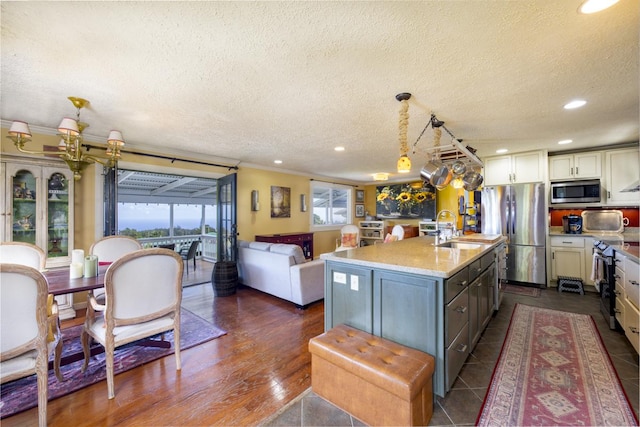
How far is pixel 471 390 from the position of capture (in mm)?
1945

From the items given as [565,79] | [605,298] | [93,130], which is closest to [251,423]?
[565,79]

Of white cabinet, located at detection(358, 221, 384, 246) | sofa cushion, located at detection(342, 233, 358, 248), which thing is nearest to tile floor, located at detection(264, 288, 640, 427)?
sofa cushion, located at detection(342, 233, 358, 248)

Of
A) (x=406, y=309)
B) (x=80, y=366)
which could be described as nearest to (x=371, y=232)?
(x=406, y=309)

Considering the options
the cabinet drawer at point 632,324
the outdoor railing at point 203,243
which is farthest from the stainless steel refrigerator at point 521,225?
the outdoor railing at point 203,243

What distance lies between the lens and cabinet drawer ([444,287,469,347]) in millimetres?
1734

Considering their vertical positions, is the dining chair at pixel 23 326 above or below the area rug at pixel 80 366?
above

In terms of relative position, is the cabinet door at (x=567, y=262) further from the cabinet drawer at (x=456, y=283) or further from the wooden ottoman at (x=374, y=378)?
the wooden ottoman at (x=374, y=378)

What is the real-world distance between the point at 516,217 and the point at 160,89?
5.44 meters

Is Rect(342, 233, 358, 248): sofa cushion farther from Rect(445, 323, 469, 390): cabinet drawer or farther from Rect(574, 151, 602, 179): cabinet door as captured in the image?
Rect(445, 323, 469, 390): cabinet drawer

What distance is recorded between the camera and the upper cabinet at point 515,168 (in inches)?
178

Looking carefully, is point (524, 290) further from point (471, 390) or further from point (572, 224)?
point (471, 390)

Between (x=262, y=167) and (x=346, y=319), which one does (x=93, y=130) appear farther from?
(x=346, y=319)

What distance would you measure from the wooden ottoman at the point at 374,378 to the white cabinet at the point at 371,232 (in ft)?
20.7

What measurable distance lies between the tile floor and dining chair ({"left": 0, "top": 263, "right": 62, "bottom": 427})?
1.41 metres
